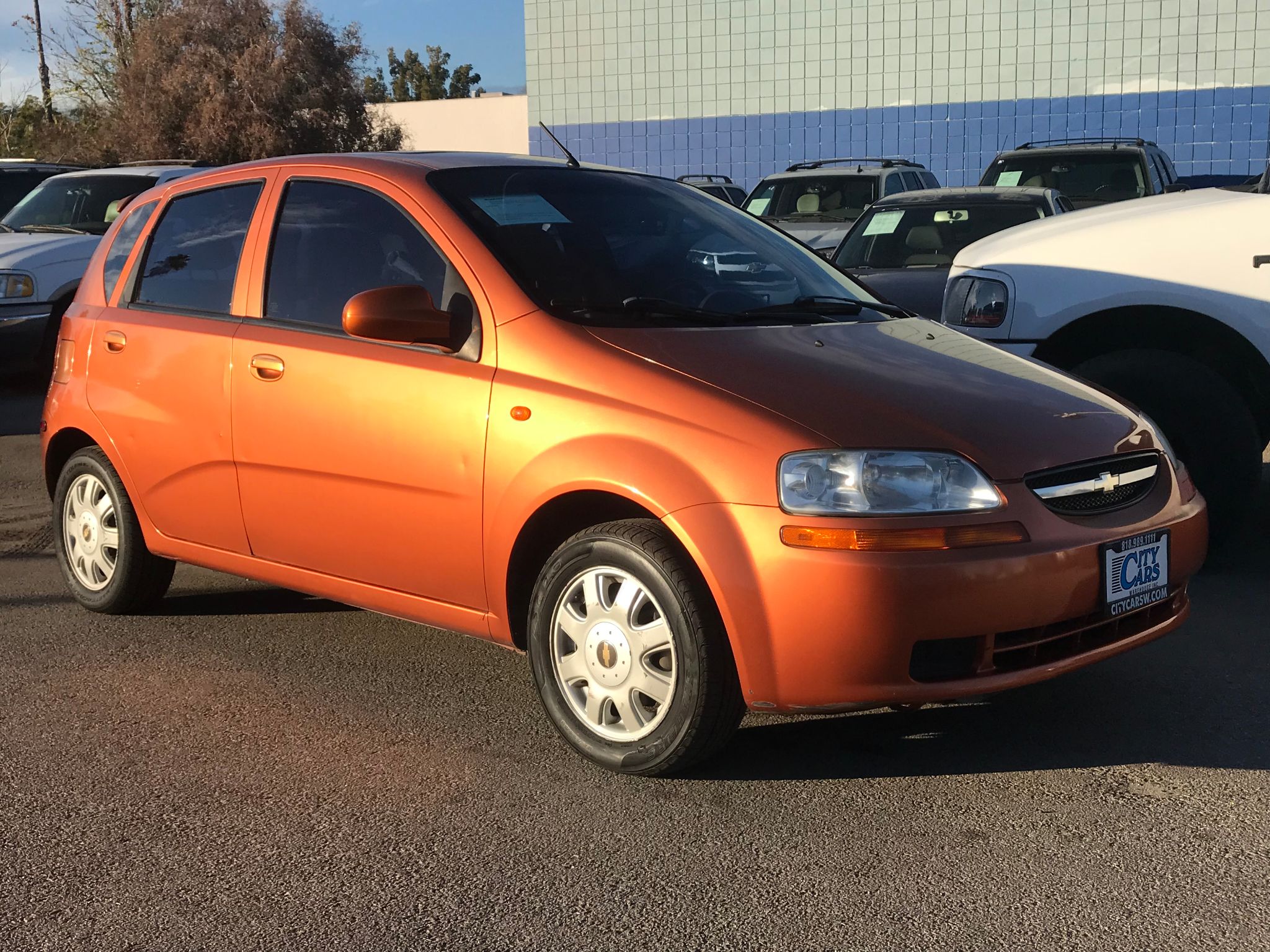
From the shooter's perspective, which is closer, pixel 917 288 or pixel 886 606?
pixel 886 606

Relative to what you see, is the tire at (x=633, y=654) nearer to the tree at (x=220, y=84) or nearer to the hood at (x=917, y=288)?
the hood at (x=917, y=288)

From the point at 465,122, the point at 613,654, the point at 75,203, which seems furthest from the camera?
the point at 465,122

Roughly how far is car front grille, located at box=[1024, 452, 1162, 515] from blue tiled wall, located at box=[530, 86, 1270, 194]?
18.8 metres

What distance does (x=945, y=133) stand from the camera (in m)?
24.5

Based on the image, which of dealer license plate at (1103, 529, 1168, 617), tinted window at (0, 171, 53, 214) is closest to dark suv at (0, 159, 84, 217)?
tinted window at (0, 171, 53, 214)

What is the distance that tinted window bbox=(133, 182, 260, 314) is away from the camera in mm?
4777

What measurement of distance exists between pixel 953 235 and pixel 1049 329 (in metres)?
3.72

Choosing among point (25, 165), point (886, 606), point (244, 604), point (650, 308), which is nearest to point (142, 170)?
point (25, 165)

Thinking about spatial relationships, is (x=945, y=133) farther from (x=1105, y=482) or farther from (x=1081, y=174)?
(x=1105, y=482)

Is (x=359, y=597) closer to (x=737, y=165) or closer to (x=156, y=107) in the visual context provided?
(x=737, y=165)

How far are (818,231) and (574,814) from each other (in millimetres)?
10996

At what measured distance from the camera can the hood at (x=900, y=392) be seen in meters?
3.47

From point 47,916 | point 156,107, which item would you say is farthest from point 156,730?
point 156,107

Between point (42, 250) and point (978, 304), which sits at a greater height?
point (42, 250)
